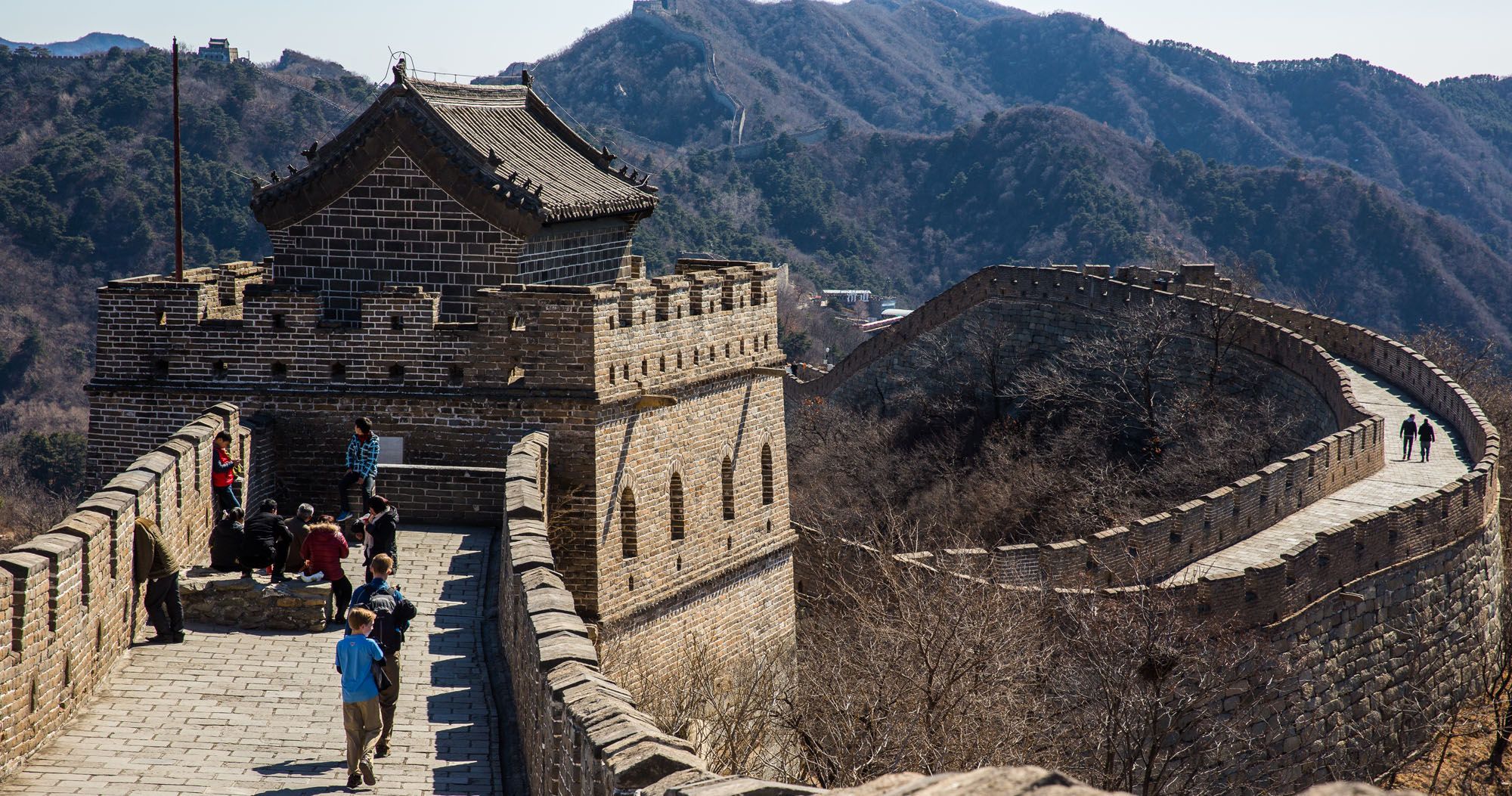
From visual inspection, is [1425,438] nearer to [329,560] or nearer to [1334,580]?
[1334,580]

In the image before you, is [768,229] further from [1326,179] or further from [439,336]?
[439,336]

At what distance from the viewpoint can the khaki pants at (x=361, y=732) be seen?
7504 mm

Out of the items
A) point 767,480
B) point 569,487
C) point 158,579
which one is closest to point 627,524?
point 569,487

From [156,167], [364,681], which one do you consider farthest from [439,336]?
[156,167]

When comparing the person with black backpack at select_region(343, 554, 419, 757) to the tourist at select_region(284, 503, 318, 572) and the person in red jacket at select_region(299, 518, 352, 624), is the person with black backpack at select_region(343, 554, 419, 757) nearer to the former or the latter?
the person in red jacket at select_region(299, 518, 352, 624)

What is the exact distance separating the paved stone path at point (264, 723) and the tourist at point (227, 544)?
0.59 metres

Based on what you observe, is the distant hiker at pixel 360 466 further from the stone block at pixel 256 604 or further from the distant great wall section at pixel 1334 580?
the distant great wall section at pixel 1334 580

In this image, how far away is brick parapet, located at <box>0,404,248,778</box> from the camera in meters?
7.42

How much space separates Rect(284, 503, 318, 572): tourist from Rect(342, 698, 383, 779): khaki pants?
127 inches

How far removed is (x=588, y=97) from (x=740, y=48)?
61.5 ft

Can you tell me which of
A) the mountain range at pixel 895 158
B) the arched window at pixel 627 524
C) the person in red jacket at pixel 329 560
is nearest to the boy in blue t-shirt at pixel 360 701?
the person in red jacket at pixel 329 560

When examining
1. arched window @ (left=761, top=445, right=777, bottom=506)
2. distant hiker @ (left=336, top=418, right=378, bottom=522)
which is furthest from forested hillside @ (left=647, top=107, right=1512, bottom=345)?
distant hiker @ (left=336, top=418, right=378, bottom=522)

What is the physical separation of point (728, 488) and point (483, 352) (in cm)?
348

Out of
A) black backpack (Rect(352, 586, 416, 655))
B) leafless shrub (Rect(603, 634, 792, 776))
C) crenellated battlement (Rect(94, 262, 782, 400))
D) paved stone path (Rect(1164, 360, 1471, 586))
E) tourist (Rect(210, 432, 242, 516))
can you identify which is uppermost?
crenellated battlement (Rect(94, 262, 782, 400))
